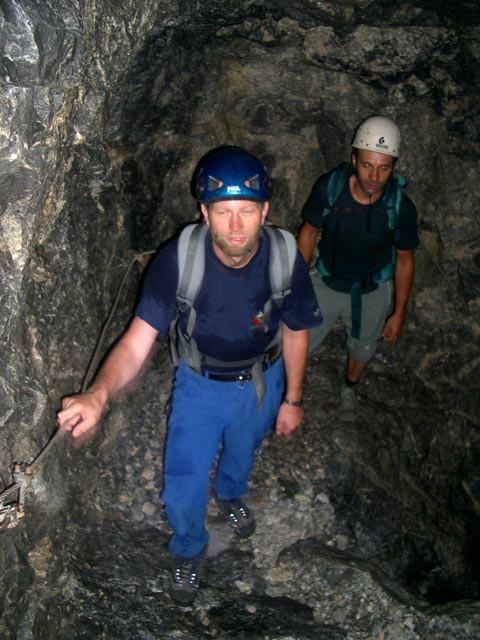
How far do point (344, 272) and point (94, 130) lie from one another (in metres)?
2.46

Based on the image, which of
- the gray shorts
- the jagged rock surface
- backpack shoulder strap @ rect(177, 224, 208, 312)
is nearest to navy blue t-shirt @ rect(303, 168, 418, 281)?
the gray shorts

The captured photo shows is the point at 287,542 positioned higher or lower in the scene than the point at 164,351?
lower

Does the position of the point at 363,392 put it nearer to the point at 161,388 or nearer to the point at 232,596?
the point at 161,388

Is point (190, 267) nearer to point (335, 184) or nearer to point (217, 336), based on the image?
point (217, 336)

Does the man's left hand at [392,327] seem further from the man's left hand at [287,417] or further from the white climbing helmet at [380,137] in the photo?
the man's left hand at [287,417]

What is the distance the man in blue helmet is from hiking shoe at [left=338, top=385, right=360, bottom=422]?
1.93 metres

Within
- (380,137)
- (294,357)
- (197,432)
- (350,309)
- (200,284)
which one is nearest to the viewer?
(200,284)

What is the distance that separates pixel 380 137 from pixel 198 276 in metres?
2.31

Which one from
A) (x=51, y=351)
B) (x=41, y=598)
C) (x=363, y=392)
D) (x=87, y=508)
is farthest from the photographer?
(x=363, y=392)

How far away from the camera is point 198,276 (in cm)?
354

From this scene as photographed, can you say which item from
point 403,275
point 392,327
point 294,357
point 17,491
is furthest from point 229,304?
point 392,327

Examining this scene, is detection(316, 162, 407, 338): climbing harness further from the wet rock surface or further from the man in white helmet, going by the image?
the wet rock surface

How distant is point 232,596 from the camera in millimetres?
4156

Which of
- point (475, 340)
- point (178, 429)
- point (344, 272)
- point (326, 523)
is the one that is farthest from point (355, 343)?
point (178, 429)
